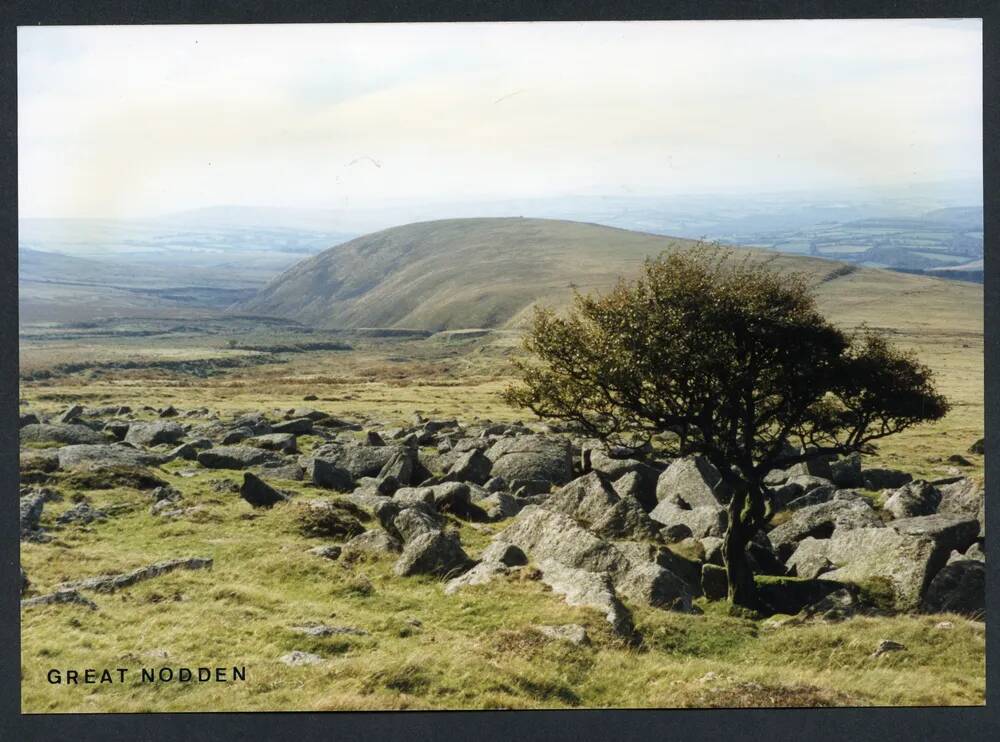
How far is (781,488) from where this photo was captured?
87.9ft

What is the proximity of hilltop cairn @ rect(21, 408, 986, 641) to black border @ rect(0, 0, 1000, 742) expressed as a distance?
2.14 m

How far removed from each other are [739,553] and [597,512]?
424cm

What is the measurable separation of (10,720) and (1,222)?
30.0ft

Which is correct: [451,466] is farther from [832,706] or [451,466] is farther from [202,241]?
[832,706]

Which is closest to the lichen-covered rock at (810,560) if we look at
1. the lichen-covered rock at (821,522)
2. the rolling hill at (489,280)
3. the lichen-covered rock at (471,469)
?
the lichen-covered rock at (821,522)

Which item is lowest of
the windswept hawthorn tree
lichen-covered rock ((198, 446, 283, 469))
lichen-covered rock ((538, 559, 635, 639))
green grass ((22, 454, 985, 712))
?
green grass ((22, 454, 985, 712))

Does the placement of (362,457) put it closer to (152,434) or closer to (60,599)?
(152,434)

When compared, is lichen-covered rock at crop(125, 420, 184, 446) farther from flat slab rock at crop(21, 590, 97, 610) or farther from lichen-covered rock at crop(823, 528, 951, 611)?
lichen-covered rock at crop(823, 528, 951, 611)

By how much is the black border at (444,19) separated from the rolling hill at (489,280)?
5.41 metres

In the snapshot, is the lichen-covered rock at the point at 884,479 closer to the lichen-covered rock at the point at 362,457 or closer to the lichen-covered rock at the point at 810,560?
the lichen-covered rock at the point at 810,560

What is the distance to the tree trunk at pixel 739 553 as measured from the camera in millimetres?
18922

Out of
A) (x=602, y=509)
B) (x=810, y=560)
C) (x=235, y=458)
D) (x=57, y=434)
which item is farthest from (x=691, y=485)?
(x=57, y=434)

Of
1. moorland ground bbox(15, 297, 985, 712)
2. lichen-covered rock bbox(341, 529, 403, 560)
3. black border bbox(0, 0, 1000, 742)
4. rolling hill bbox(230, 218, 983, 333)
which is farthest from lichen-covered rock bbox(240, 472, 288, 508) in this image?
rolling hill bbox(230, 218, 983, 333)

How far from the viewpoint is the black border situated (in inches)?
652
